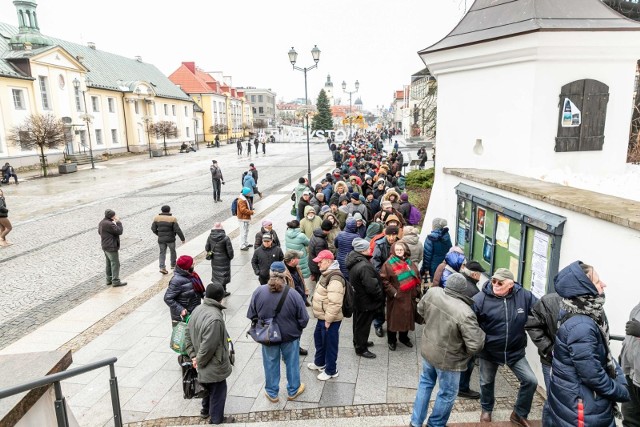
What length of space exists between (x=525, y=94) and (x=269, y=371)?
5923 mm

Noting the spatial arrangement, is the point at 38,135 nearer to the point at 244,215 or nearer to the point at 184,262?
the point at 244,215

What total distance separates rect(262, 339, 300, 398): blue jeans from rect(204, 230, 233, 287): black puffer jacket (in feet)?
10.1

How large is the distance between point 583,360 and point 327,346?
3.06 m

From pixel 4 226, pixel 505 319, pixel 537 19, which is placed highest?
pixel 537 19

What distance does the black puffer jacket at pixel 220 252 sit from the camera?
25.6ft

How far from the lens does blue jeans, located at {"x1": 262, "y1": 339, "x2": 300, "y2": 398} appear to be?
501 centimetres

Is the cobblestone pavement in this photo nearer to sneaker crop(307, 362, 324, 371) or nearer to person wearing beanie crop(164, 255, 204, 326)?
person wearing beanie crop(164, 255, 204, 326)

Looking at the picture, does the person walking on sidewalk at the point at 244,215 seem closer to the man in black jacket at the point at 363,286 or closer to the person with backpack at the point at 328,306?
the man in black jacket at the point at 363,286

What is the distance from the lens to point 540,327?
12.8 ft

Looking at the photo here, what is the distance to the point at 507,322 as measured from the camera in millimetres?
4270

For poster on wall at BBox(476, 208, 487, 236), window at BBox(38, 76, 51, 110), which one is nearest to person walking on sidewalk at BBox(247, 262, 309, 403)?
poster on wall at BBox(476, 208, 487, 236)

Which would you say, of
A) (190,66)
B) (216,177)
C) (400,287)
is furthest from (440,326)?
(190,66)

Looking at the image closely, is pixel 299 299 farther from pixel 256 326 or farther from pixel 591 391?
pixel 591 391

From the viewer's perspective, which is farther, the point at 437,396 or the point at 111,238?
the point at 111,238
